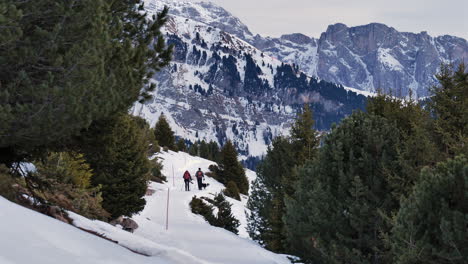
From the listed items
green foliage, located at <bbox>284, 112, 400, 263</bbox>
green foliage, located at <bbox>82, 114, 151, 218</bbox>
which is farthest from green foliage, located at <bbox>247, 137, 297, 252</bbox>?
green foliage, located at <bbox>284, 112, 400, 263</bbox>

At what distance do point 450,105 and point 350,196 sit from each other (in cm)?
351

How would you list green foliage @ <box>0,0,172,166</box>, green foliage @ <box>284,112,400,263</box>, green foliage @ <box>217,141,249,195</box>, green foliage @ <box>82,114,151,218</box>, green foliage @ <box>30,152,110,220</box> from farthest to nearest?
green foliage @ <box>217,141,249,195</box> < green foliage @ <box>82,114,151,218</box> < green foliage @ <box>284,112,400,263</box> < green foliage @ <box>30,152,110,220</box> < green foliage @ <box>0,0,172,166</box>

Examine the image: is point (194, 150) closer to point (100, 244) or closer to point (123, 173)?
point (123, 173)

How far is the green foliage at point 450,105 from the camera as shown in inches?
449

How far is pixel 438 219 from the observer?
7801mm

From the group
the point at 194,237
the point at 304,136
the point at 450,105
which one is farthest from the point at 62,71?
the point at 304,136

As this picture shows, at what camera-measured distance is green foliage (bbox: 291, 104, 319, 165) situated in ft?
78.0

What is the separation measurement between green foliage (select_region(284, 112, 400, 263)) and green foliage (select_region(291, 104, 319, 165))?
1017cm

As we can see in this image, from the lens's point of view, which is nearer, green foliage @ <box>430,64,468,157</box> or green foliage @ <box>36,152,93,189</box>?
green foliage @ <box>430,64,468,157</box>

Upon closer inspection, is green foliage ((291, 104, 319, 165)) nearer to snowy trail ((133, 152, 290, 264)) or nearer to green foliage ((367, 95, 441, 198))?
snowy trail ((133, 152, 290, 264))

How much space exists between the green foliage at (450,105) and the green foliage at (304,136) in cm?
1172

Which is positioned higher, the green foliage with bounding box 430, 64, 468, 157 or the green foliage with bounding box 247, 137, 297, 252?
the green foliage with bounding box 430, 64, 468, 157

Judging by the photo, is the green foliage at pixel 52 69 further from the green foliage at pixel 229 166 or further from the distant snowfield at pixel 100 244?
the green foliage at pixel 229 166

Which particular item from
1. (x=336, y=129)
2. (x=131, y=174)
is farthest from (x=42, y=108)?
(x=131, y=174)
